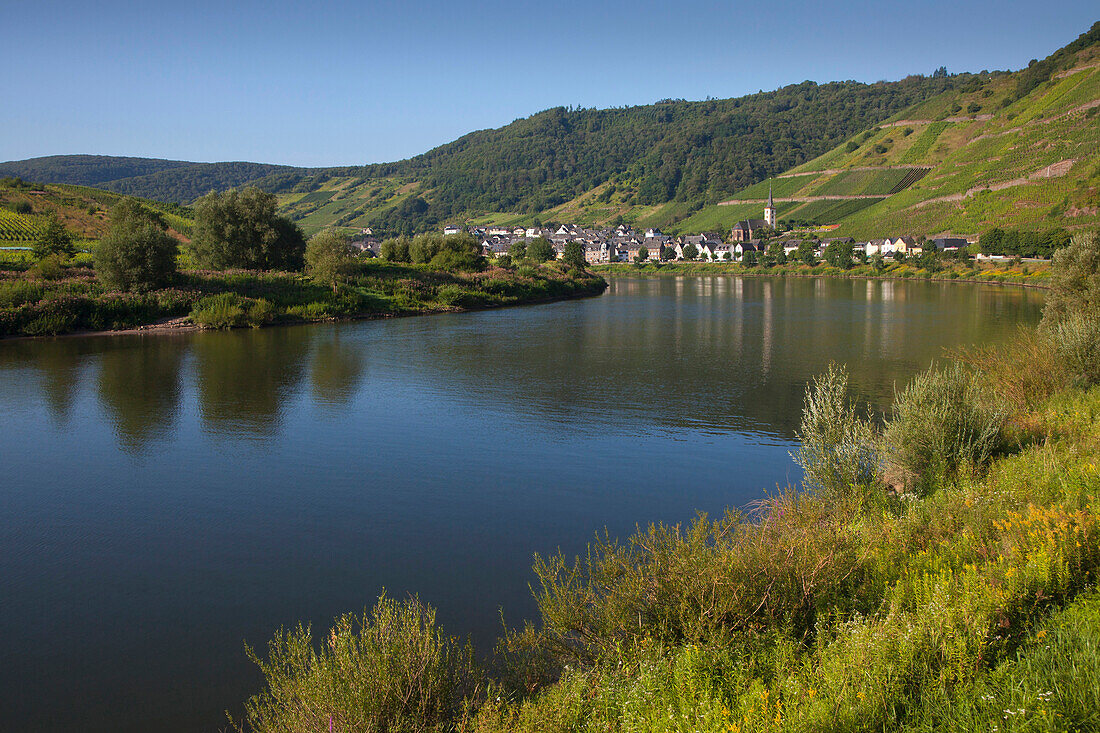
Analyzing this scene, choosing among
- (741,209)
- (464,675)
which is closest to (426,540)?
(464,675)

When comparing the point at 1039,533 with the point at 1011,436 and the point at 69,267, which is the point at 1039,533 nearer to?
the point at 1011,436

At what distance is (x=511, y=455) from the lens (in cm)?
1341

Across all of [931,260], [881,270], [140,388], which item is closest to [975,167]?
[881,270]

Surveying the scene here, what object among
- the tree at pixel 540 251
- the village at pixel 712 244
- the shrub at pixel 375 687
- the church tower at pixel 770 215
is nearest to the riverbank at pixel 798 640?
the shrub at pixel 375 687

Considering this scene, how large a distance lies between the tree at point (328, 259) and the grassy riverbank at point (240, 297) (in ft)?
2.54

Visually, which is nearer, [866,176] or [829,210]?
[829,210]

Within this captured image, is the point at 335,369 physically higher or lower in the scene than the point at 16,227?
lower

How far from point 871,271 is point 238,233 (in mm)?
63920

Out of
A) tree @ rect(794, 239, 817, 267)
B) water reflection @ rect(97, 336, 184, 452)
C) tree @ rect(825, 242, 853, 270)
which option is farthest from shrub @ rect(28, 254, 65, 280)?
tree @ rect(794, 239, 817, 267)

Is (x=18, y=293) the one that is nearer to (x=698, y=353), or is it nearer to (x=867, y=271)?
(x=698, y=353)

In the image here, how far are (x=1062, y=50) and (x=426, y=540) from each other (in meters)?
145

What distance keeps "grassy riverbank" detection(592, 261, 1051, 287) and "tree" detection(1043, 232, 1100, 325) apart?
121 feet

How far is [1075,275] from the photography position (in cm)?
2228

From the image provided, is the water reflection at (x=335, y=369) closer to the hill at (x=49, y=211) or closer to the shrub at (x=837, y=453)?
the shrub at (x=837, y=453)
